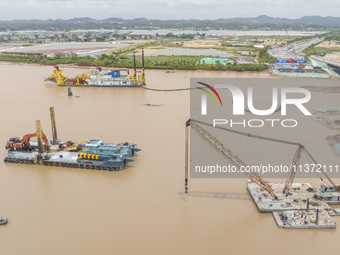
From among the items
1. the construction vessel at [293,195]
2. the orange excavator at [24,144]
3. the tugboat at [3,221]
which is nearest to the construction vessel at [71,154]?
the orange excavator at [24,144]

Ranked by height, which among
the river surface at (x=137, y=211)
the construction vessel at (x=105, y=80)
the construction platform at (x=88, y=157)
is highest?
the construction vessel at (x=105, y=80)

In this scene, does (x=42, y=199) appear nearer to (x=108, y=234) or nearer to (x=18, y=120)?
(x=108, y=234)

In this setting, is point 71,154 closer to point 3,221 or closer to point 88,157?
point 88,157

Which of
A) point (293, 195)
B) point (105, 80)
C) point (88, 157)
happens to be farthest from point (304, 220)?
point (105, 80)

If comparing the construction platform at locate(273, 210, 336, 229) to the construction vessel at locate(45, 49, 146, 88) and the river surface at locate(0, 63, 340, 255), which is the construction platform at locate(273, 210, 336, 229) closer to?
the river surface at locate(0, 63, 340, 255)

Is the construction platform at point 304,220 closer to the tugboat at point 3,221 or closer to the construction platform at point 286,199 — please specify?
the construction platform at point 286,199

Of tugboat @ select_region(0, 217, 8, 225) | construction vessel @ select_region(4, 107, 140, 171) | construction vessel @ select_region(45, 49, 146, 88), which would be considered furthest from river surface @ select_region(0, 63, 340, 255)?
construction vessel @ select_region(45, 49, 146, 88)
